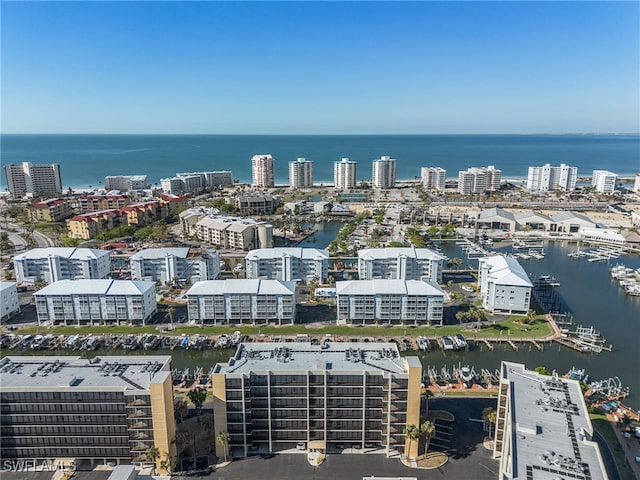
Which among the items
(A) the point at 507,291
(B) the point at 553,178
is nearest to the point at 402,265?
(A) the point at 507,291

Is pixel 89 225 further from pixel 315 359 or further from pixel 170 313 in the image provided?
pixel 315 359

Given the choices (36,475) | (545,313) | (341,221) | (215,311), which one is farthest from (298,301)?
(341,221)

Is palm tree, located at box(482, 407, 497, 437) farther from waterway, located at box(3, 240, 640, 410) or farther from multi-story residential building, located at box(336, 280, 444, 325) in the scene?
multi-story residential building, located at box(336, 280, 444, 325)

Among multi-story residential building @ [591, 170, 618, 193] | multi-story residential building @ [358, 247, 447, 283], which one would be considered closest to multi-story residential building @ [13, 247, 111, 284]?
multi-story residential building @ [358, 247, 447, 283]

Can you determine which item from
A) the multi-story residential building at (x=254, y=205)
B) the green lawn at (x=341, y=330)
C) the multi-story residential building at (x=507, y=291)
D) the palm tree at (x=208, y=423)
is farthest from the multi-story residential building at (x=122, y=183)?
the palm tree at (x=208, y=423)

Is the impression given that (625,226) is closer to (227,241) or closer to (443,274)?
(443,274)
